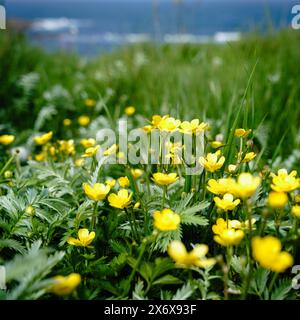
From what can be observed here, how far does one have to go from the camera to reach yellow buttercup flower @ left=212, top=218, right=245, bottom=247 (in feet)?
2.54

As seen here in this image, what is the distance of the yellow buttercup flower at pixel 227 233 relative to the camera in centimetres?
77

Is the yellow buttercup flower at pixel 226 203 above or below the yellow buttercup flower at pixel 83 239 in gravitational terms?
above

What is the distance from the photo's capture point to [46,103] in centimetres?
260

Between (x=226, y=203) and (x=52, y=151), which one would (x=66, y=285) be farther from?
(x=52, y=151)

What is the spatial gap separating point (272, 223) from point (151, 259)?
33 centimetres

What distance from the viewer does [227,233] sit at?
0.82 m

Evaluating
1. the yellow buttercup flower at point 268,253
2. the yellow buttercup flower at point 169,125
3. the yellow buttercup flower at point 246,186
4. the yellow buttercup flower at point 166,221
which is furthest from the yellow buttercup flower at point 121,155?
the yellow buttercup flower at point 268,253

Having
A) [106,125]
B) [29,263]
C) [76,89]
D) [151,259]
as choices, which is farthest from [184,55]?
[29,263]

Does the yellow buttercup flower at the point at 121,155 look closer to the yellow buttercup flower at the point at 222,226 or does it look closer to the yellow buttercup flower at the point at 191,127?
the yellow buttercup flower at the point at 191,127

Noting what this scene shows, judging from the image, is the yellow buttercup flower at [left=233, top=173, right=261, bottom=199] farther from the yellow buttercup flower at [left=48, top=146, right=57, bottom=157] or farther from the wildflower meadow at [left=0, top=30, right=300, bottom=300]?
the yellow buttercup flower at [left=48, top=146, right=57, bottom=157]

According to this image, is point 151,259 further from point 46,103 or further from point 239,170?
point 46,103

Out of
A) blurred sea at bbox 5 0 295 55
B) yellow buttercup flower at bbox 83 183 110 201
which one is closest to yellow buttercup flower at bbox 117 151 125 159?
yellow buttercup flower at bbox 83 183 110 201

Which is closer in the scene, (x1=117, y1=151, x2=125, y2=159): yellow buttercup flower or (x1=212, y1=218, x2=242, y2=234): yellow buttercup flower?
(x1=212, y1=218, x2=242, y2=234): yellow buttercup flower

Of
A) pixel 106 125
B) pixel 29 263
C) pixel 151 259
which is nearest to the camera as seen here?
pixel 29 263
